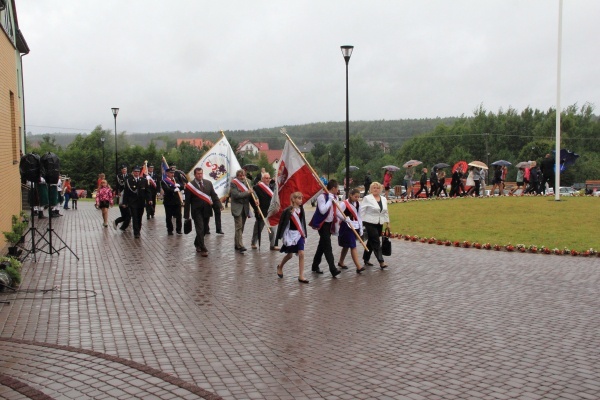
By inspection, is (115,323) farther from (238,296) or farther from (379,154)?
(379,154)

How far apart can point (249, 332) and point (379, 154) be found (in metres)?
128

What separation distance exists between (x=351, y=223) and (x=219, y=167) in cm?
615

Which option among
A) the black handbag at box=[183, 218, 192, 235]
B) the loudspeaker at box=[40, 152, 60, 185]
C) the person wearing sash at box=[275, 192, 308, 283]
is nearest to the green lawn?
the black handbag at box=[183, 218, 192, 235]

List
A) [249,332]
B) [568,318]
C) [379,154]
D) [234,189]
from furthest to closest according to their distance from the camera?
[379,154], [234,189], [568,318], [249,332]

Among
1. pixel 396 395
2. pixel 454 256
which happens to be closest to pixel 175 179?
pixel 454 256

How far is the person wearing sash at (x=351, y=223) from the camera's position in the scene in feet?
42.3

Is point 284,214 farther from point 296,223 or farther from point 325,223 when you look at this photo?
point 325,223

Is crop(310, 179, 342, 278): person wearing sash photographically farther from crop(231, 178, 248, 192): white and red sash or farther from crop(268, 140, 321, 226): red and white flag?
crop(231, 178, 248, 192): white and red sash

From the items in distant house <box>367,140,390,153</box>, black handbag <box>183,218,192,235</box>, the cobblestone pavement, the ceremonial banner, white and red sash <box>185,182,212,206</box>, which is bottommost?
the cobblestone pavement

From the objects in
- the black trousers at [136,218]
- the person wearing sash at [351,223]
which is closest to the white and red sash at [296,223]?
the person wearing sash at [351,223]

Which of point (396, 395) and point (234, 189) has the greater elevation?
point (234, 189)

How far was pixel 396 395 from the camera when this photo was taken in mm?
6164

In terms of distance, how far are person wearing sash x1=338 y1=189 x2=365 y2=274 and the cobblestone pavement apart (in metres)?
0.53

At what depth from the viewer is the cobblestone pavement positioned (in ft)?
21.0
